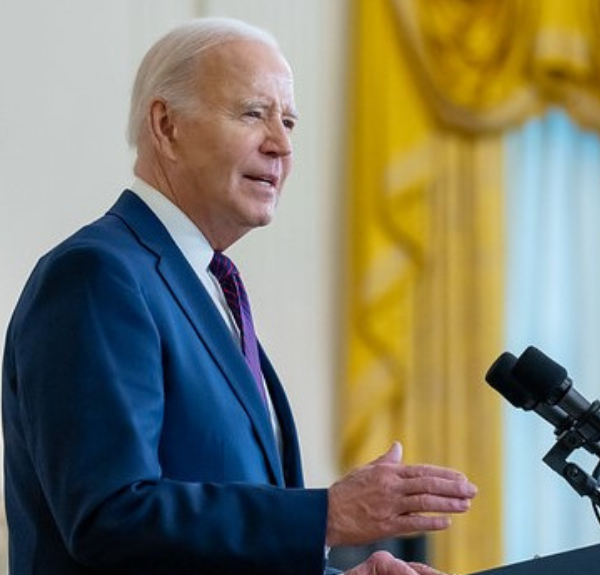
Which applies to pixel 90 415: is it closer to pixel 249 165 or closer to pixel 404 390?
pixel 249 165

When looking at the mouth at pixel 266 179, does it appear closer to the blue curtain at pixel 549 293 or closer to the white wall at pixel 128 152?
the white wall at pixel 128 152

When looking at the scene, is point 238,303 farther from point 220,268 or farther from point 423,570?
point 423,570

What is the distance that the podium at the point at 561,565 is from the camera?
6.89 ft

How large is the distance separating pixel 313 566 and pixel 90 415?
392 mm

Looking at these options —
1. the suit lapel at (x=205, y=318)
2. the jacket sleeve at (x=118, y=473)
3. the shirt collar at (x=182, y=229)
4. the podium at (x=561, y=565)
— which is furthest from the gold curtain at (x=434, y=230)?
the podium at (x=561, y=565)

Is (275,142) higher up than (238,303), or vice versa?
(275,142)

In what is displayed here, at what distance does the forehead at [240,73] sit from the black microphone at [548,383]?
0.71m

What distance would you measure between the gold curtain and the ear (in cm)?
328

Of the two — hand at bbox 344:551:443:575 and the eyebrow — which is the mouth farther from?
hand at bbox 344:551:443:575

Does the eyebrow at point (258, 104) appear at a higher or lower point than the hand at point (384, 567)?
higher

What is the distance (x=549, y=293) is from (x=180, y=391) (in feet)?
13.4

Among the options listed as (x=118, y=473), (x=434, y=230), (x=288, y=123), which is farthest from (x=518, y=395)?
(x=434, y=230)

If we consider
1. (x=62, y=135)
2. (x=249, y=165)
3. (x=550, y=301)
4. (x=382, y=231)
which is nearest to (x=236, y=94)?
(x=249, y=165)

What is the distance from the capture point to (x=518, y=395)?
242 cm
